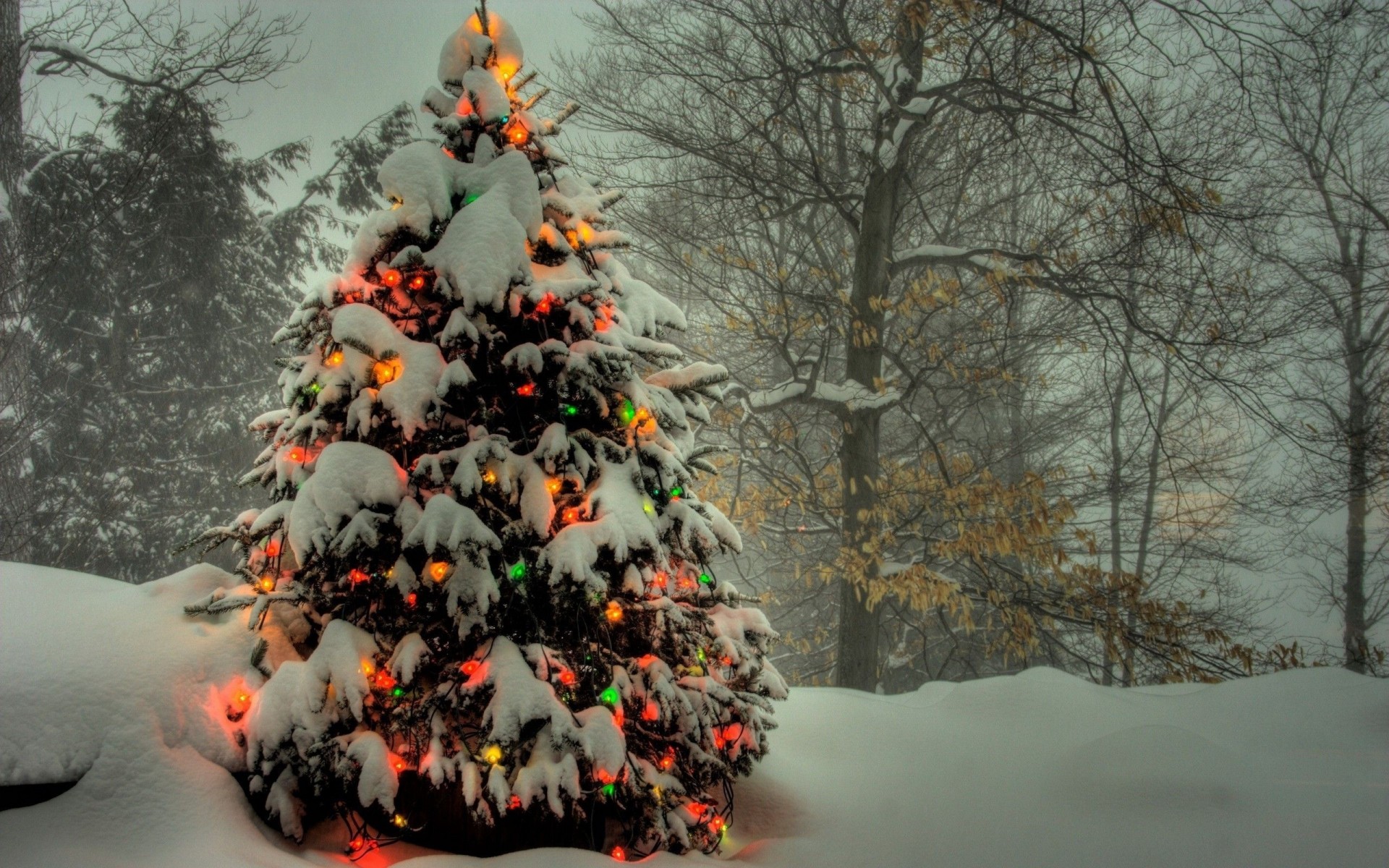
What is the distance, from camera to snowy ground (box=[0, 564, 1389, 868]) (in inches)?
83.9

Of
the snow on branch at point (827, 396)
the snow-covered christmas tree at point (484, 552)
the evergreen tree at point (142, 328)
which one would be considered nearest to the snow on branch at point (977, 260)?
the snow on branch at point (827, 396)

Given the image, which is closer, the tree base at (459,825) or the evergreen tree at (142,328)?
→ the tree base at (459,825)

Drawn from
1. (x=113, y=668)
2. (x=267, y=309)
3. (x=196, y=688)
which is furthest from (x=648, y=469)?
(x=267, y=309)

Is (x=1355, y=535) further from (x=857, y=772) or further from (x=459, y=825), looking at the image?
(x=459, y=825)

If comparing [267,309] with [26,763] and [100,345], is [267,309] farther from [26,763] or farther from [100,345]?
[26,763]

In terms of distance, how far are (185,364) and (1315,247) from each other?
68.0ft

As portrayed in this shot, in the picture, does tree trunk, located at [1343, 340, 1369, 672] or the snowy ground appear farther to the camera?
tree trunk, located at [1343, 340, 1369, 672]

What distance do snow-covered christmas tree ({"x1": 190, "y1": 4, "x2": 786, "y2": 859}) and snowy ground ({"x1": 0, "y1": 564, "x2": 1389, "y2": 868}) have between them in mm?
195

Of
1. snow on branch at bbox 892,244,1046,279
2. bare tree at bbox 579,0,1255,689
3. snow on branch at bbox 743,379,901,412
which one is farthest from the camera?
snow on branch at bbox 743,379,901,412

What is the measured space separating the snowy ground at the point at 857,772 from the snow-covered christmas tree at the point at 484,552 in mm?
195

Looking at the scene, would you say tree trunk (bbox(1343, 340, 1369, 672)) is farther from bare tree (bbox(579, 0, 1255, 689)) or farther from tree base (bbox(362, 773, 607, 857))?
tree base (bbox(362, 773, 607, 857))

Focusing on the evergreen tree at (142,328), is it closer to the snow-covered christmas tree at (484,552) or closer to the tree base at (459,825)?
the snow-covered christmas tree at (484,552)

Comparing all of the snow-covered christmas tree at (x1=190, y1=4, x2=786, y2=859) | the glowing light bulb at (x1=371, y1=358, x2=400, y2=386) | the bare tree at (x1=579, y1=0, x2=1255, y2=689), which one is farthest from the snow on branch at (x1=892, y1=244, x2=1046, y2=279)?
the glowing light bulb at (x1=371, y1=358, x2=400, y2=386)

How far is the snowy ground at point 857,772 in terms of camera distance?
2.13 m
